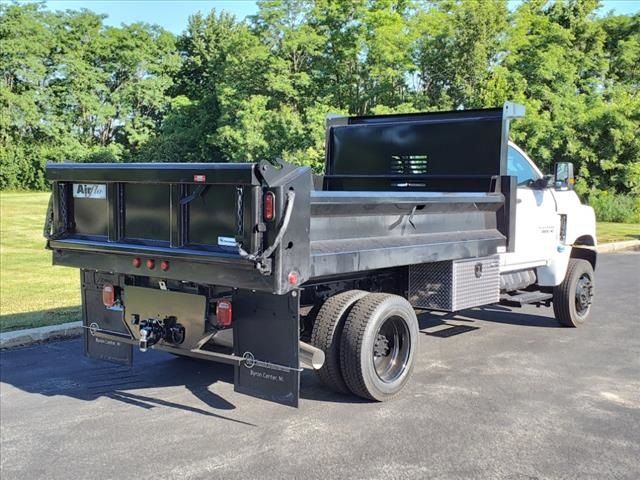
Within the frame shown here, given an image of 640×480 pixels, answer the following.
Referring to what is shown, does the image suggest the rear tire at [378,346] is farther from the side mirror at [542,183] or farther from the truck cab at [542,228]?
the side mirror at [542,183]

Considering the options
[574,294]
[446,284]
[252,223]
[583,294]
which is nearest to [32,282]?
[446,284]

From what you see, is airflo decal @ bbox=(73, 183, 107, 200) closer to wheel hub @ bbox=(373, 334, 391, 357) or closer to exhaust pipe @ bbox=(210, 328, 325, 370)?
exhaust pipe @ bbox=(210, 328, 325, 370)

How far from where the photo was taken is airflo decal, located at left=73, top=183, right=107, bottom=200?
16.1 feet

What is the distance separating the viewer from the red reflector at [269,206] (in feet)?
13.3

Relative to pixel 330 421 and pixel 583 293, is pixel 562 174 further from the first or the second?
pixel 330 421

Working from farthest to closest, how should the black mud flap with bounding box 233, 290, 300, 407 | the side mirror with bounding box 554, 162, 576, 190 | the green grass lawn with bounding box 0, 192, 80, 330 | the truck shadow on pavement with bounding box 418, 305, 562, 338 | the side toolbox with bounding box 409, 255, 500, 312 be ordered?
1. the green grass lawn with bounding box 0, 192, 80, 330
2. the truck shadow on pavement with bounding box 418, 305, 562, 338
3. the side mirror with bounding box 554, 162, 576, 190
4. the side toolbox with bounding box 409, 255, 500, 312
5. the black mud flap with bounding box 233, 290, 300, 407

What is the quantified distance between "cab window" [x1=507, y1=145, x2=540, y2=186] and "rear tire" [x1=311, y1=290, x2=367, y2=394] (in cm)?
A: 292

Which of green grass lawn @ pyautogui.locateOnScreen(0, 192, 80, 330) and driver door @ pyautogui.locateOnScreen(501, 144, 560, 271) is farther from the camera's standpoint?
green grass lawn @ pyautogui.locateOnScreen(0, 192, 80, 330)

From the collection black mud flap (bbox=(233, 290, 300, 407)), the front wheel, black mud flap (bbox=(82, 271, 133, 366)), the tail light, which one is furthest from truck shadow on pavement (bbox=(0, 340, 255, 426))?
the front wheel

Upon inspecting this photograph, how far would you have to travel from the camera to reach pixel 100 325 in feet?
17.3

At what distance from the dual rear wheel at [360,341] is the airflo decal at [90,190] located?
181cm

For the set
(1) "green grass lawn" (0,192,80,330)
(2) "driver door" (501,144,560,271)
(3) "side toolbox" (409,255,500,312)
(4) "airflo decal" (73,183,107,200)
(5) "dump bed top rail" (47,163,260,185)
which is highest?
(5) "dump bed top rail" (47,163,260,185)

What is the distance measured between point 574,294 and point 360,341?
395cm

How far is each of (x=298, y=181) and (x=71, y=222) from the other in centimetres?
203
